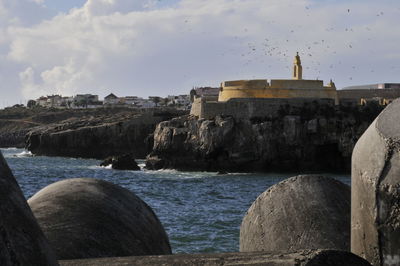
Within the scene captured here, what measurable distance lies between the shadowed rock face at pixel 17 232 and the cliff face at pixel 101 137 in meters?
49.4

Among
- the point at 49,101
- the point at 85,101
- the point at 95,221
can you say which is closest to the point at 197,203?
the point at 95,221

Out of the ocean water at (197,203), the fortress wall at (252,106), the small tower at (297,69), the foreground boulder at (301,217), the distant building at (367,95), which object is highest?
the small tower at (297,69)

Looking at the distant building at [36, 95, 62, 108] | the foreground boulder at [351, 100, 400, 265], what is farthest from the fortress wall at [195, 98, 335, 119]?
the distant building at [36, 95, 62, 108]

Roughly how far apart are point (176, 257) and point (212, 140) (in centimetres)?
3565

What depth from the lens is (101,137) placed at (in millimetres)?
58938

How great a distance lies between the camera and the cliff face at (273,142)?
39.2 meters

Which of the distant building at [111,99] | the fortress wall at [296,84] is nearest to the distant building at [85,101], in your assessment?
the distant building at [111,99]

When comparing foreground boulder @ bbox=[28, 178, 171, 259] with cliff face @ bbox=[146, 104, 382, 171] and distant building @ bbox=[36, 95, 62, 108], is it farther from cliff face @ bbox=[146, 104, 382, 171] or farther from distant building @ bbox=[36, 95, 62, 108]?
distant building @ bbox=[36, 95, 62, 108]

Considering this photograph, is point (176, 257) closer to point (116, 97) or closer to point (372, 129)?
point (372, 129)

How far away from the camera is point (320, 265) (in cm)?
299

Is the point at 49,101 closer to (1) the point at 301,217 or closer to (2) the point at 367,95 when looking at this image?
(2) the point at 367,95

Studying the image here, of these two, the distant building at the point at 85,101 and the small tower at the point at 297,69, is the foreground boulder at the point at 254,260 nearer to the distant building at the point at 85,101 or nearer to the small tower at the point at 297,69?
the small tower at the point at 297,69

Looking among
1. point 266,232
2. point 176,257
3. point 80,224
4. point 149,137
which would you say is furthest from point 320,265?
point 149,137

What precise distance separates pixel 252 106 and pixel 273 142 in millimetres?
2667
